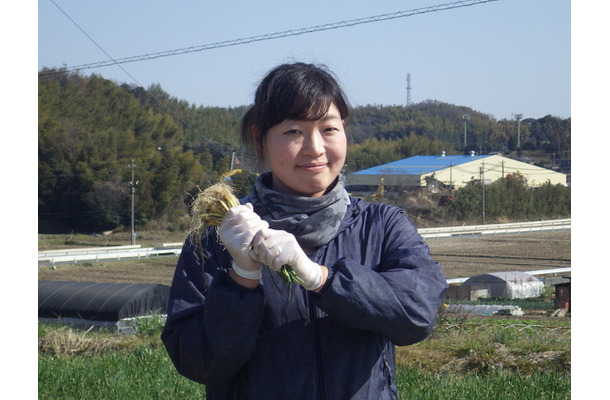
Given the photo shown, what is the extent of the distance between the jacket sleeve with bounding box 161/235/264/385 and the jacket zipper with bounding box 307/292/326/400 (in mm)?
123

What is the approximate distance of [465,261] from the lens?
30.9 m

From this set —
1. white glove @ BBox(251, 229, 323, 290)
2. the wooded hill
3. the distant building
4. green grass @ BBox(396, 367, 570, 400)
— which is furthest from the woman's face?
the wooded hill

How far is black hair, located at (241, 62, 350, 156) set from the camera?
2.02m

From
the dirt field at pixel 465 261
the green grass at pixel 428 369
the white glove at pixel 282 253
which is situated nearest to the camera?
the white glove at pixel 282 253

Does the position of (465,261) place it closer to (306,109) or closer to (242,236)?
(306,109)

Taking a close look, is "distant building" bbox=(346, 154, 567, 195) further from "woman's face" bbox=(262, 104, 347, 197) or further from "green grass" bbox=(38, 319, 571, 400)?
"woman's face" bbox=(262, 104, 347, 197)

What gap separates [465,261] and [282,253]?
1175 inches

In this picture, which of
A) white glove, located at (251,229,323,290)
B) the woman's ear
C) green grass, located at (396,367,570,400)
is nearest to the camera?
white glove, located at (251,229,323,290)

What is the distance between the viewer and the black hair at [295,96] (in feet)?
6.61

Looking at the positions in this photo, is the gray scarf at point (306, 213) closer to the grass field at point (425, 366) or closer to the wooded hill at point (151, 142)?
the grass field at point (425, 366)

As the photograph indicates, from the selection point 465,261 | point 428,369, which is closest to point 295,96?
point 428,369

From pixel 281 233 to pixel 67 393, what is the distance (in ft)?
10.6

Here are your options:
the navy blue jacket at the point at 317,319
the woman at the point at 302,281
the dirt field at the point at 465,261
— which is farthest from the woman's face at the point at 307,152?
the dirt field at the point at 465,261

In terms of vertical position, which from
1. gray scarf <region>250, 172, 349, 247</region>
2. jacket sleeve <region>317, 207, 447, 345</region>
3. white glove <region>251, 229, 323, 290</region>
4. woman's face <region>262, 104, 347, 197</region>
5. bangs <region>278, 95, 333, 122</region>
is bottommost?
jacket sleeve <region>317, 207, 447, 345</region>
